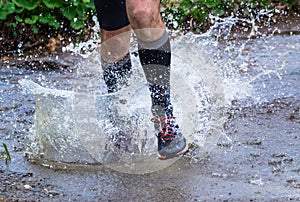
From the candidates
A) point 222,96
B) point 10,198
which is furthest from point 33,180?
point 222,96

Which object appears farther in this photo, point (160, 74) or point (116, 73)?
point (116, 73)

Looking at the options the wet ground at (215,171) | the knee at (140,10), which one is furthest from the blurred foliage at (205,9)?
the knee at (140,10)

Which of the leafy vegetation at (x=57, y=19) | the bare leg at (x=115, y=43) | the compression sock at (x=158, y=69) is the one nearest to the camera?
the compression sock at (x=158, y=69)

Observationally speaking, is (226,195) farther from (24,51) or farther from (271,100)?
(24,51)

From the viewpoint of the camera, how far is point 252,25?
20.3 feet

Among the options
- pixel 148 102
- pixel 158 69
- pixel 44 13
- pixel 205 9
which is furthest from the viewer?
pixel 205 9

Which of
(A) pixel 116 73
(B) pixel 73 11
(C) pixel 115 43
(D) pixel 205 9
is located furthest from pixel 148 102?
(D) pixel 205 9

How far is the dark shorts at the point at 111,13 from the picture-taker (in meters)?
3.44

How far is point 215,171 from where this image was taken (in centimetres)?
313

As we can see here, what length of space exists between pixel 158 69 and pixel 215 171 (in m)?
0.56

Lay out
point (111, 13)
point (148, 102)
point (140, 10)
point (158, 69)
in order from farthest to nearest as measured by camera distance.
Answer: point (148, 102) → point (111, 13) → point (158, 69) → point (140, 10)

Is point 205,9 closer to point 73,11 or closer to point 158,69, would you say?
point 73,11

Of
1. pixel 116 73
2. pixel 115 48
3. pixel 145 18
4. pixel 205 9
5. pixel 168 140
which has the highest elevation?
pixel 205 9

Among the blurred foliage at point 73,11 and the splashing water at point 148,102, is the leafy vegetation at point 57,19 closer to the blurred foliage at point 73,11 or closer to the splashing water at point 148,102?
the blurred foliage at point 73,11
